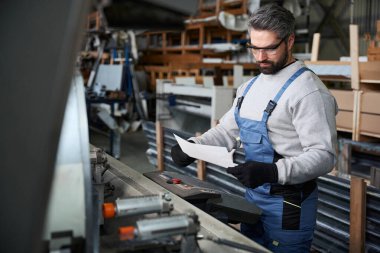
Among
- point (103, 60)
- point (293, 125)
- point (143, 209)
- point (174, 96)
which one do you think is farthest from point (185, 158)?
point (103, 60)

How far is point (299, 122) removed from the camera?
1405 millimetres

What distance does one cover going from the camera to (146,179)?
144 cm

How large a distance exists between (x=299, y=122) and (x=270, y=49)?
0.31 metres

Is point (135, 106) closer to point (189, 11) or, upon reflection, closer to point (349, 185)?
point (349, 185)

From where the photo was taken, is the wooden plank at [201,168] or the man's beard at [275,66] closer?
the man's beard at [275,66]

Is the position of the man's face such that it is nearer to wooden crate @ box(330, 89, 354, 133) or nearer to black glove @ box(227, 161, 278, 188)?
black glove @ box(227, 161, 278, 188)

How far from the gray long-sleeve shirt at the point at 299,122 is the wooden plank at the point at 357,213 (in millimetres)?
688

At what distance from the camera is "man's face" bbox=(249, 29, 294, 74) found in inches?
58.5

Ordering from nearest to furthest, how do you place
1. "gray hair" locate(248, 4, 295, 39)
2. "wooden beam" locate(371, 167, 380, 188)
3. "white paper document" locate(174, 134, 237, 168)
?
"white paper document" locate(174, 134, 237, 168), "gray hair" locate(248, 4, 295, 39), "wooden beam" locate(371, 167, 380, 188)

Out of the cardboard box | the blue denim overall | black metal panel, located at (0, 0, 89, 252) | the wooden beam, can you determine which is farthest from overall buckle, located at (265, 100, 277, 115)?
the cardboard box

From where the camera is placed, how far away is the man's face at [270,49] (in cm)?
149

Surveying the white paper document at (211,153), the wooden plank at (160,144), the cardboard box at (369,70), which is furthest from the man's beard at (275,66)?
the wooden plank at (160,144)

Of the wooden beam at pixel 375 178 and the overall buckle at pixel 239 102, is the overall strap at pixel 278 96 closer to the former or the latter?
the overall buckle at pixel 239 102

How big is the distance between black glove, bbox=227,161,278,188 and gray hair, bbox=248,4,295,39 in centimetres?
51
